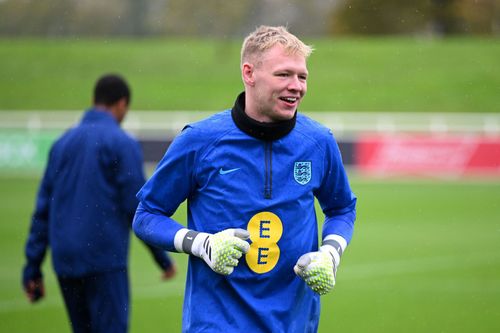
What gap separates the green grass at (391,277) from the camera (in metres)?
8.74

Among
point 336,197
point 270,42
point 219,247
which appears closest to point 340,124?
point 336,197

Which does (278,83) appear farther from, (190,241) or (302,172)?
(190,241)

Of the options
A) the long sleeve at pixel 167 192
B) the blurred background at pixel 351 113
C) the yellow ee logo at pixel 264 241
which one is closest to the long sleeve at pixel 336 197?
the yellow ee logo at pixel 264 241

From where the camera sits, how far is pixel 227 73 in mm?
43125

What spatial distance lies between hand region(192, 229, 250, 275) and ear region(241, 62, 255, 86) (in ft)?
2.28

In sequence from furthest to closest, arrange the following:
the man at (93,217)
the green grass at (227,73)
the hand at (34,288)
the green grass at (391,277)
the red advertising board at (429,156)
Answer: the green grass at (227,73) < the red advertising board at (429,156) < the green grass at (391,277) < the hand at (34,288) < the man at (93,217)

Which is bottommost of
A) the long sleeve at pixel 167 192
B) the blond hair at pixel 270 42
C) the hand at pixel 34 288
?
the hand at pixel 34 288

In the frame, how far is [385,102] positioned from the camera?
38031 millimetres

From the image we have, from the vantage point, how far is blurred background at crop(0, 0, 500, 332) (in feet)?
32.8

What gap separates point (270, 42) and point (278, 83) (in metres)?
0.19

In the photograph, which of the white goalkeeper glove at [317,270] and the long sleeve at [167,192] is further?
the long sleeve at [167,192]

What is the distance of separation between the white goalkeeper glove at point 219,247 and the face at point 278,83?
0.57 meters

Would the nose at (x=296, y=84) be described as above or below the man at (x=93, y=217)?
above

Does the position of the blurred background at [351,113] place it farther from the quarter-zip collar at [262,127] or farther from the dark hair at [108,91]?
the dark hair at [108,91]
